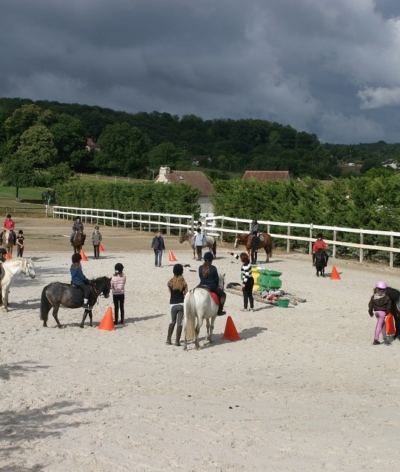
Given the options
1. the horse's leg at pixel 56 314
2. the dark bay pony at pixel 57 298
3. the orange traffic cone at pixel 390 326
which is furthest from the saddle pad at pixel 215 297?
the orange traffic cone at pixel 390 326

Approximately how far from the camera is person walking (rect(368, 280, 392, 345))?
1254 cm

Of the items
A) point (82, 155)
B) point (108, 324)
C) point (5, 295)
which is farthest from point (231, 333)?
point (82, 155)

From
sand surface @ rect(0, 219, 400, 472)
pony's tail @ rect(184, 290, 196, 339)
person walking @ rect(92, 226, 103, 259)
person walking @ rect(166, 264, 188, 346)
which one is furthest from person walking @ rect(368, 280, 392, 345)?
person walking @ rect(92, 226, 103, 259)

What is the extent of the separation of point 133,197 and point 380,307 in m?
39.6

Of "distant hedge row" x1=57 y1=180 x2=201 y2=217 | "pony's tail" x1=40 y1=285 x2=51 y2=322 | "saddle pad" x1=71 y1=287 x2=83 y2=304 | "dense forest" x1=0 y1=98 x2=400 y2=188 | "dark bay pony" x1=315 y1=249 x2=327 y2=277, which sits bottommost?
"pony's tail" x1=40 y1=285 x2=51 y2=322

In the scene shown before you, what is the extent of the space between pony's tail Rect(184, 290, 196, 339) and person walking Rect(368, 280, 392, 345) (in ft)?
11.0

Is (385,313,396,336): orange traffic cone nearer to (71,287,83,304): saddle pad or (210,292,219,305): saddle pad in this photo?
(210,292,219,305): saddle pad

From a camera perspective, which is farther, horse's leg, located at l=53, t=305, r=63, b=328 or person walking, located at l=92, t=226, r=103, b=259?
A: person walking, located at l=92, t=226, r=103, b=259

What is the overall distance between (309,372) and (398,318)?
304 cm

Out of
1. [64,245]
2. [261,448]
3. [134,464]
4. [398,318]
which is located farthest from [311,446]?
[64,245]

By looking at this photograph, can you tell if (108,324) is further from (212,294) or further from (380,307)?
(380,307)

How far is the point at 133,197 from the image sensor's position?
2007 inches

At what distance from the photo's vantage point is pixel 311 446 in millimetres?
7320

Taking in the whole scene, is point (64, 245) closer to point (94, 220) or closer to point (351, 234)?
point (351, 234)
